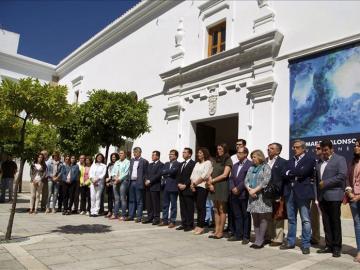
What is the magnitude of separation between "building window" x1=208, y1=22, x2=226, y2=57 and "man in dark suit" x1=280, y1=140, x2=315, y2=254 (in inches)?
291

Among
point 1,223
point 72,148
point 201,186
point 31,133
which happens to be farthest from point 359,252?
point 31,133

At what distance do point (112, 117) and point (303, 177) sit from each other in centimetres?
698

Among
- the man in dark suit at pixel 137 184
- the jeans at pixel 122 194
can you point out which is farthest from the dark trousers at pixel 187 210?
the jeans at pixel 122 194

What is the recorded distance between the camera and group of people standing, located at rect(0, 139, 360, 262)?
233 inches

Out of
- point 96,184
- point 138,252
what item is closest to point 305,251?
point 138,252

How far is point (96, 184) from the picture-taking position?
1038 centimetres

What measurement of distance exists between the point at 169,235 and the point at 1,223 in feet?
12.4

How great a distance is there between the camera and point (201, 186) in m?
7.88

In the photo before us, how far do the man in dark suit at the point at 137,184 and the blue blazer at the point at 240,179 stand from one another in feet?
9.93

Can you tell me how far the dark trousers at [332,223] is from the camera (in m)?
5.77

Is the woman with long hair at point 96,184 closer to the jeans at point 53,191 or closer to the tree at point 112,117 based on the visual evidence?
the jeans at point 53,191

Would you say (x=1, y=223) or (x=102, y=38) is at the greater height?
(x=102, y=38)

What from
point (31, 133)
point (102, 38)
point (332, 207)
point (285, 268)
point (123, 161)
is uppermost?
point (102, 38)

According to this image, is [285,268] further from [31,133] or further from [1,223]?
[31,133]
